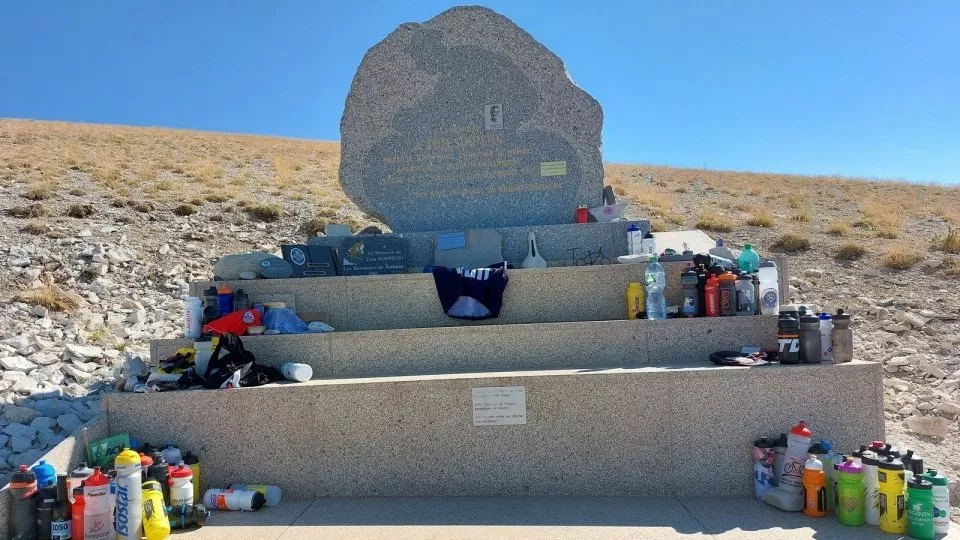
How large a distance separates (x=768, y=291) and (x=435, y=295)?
2.95 m

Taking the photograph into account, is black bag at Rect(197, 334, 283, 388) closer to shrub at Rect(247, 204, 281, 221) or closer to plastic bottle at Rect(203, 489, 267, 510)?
plastic bottle at Rect(203, 489, 267, 510)

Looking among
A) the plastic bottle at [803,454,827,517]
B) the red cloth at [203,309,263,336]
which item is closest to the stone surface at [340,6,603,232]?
the red cloth at [203,309,263,336]

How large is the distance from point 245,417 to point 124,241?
8412 millimetres

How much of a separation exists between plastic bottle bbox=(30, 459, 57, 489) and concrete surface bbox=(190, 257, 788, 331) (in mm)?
2463

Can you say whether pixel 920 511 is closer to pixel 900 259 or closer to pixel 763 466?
pixel 763 466

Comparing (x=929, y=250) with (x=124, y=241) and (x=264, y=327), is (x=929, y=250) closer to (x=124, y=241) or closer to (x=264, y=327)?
(x=264, y=327)

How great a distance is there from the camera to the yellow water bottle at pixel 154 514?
402 cm

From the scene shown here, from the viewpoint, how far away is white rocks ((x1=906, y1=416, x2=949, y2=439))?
5555 millimetres

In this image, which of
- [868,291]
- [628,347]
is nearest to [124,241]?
[628,347]

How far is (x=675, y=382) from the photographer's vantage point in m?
4.74

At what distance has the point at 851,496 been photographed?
13.1 ft

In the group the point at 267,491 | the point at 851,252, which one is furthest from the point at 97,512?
the point at 851,252

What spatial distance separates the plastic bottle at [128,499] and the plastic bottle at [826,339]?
4.73 meters

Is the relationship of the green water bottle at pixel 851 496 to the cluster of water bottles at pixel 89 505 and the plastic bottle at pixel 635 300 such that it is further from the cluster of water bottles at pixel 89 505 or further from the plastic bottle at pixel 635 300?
the cluster of water bottles at pixel 89 505
